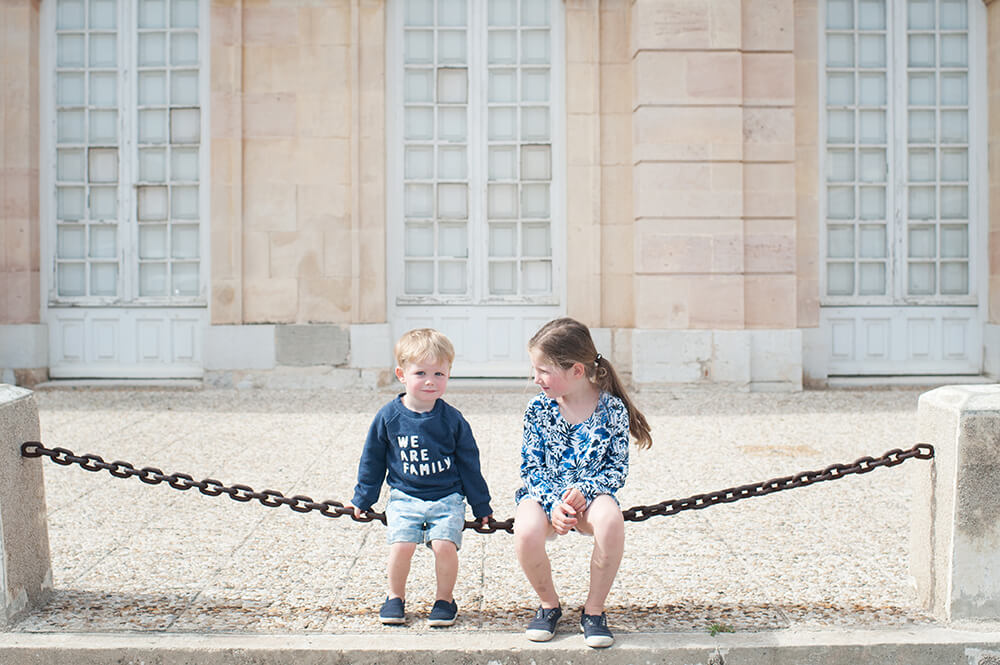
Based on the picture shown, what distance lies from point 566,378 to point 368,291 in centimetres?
704

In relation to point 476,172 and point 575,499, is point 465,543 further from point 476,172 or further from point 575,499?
point 476,172

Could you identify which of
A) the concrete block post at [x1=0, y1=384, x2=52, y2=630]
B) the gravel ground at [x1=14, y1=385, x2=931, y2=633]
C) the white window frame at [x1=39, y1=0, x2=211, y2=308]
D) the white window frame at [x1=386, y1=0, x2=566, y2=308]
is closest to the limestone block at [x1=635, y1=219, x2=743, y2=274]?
the white window frame at [x1=386, y1=0, x2=566, y2=308]

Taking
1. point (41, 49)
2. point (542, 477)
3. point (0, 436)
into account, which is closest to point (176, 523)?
point (0, 436)

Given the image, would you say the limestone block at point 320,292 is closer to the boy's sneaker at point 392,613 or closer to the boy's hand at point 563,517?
the boy's sneaker at point 392,613

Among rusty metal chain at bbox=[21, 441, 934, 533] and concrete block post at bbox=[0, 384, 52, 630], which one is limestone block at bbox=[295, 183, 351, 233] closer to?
concrete block post at bbox=[0, 384, 52, 630]

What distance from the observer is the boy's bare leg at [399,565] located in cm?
326

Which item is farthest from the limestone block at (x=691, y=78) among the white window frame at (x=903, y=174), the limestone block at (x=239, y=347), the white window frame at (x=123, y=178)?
the white window frame at (x=123, y=178)

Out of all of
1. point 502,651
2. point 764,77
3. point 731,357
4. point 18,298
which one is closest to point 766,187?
point 764,77

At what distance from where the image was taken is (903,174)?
34.4 feet

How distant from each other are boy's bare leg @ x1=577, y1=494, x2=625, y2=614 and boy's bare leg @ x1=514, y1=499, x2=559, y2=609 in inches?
5.4

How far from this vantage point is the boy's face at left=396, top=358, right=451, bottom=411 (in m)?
3.25

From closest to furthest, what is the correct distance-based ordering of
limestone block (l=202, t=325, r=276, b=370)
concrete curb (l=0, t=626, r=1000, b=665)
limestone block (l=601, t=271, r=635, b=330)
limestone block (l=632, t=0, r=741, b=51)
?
concrete curb (l=0, t=626, r=1000, b=665)
limestone block (l=632, t=0, r=741, b=51)
limestone block (l=202, t=325, r=276, b=370)
limestone block (l=601, t=271, r=635, b=330)

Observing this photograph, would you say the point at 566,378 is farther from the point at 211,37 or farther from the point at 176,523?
the point at 211,37

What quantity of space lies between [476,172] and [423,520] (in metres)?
7.47
